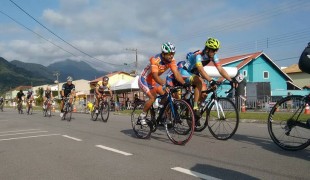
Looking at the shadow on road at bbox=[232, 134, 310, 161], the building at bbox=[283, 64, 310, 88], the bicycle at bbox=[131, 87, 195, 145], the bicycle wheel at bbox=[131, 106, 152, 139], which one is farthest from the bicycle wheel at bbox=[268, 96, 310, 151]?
the building at bbox=[283, 64, 310, 88]

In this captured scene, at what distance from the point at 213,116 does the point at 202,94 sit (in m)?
0.53

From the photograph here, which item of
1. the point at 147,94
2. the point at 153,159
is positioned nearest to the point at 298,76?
the point at 147,94

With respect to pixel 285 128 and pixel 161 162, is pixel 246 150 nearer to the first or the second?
pixel 285 128

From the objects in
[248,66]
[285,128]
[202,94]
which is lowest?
[285,128]

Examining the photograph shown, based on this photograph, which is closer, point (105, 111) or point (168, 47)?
point (168, 47)

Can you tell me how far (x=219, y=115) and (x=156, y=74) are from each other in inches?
62.2

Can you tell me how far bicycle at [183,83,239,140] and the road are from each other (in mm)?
219

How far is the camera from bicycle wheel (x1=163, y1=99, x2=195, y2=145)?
728 centimetres

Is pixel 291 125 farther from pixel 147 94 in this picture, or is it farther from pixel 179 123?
pixel 147 94

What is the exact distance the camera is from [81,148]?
23.8 ft

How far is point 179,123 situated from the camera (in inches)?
291

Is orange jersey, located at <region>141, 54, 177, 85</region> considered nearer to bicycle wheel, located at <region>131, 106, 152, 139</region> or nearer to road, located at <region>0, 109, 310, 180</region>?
bicycle wheel, located at <region>131, 106, 152, 139</region>

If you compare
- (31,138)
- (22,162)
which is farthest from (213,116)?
(31,138)

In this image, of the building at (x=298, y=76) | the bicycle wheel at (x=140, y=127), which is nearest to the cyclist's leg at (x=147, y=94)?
the bicycle wheel at (x=140, y=127)
